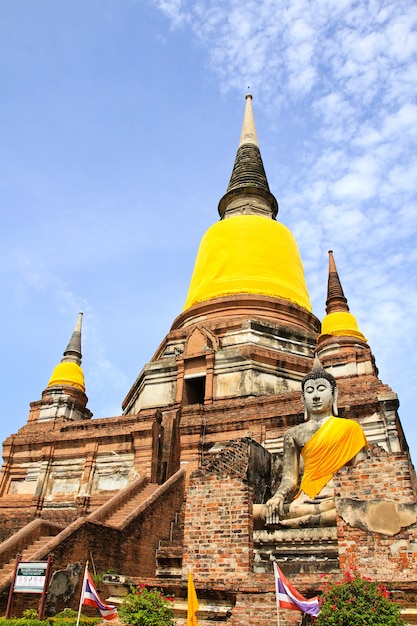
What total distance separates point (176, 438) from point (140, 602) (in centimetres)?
897

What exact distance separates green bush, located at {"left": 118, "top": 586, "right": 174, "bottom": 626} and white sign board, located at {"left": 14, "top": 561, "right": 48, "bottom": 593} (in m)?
1.78

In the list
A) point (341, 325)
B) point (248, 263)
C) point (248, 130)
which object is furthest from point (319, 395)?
point (248, 130)

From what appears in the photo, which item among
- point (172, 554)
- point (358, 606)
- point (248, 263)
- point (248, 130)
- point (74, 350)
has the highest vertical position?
point (248, 130)

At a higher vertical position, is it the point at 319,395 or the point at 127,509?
the point at 319,395

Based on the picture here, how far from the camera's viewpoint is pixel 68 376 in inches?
912

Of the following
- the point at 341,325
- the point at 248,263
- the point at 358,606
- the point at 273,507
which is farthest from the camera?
the point at 248,263

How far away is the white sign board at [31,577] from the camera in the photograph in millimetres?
7863

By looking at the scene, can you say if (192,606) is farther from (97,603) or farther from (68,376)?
(68,376)

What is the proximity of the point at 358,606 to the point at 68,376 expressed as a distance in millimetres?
19126

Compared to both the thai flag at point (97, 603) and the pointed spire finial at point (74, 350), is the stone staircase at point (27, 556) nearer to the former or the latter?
the thai flag at point (97, 603)

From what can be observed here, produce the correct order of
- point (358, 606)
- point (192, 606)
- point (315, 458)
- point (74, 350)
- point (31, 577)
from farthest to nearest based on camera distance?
point (74, 350), point (315, 458), point (31, 577), point (192, 606), point (358, 606)

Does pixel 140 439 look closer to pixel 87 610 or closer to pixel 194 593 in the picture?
pixel 87 610

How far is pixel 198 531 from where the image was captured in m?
7.53

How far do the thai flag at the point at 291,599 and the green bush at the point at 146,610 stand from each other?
1439 mm
